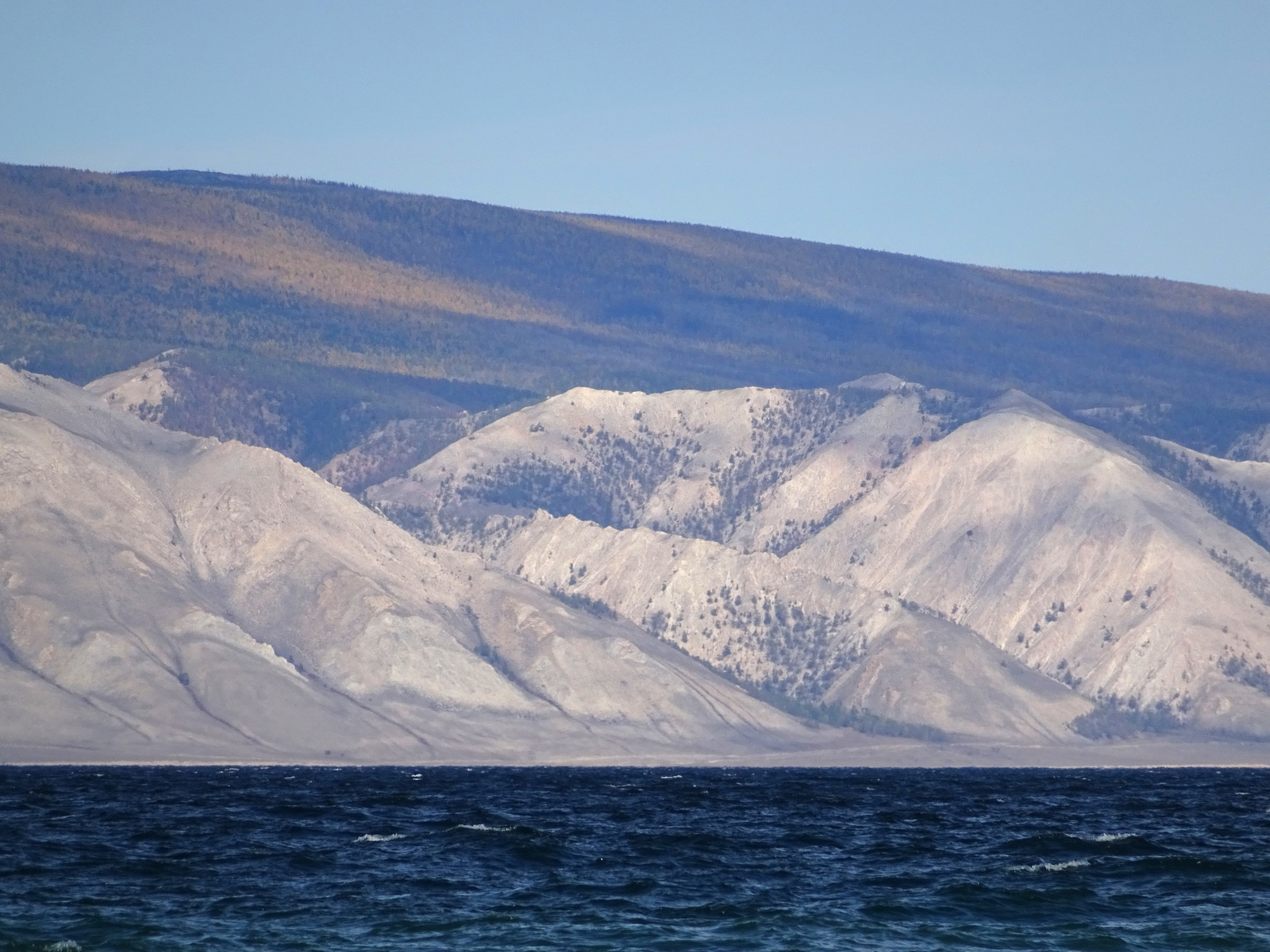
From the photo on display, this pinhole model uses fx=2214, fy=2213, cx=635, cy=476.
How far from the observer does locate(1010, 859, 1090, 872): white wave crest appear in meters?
84.0

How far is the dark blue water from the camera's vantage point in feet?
219

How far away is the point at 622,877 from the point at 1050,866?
16.9 meters

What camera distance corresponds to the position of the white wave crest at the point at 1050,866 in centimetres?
8400

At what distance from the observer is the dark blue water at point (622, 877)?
66688 mm

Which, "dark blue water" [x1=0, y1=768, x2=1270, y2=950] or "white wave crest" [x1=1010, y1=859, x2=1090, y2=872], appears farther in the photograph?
"white wave crest" [x1=1010, y1=859, x2=1090, y2=872]

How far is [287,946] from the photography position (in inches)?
2534

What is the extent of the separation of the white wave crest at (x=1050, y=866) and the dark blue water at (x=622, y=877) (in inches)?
12.7

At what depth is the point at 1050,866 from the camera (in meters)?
85.4

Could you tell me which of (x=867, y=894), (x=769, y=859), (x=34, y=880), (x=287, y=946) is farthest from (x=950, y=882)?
(x=34, y=880)

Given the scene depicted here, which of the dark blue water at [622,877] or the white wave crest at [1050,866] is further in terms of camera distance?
the white wave crest at [1050,866]

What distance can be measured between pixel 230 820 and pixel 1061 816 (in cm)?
4643

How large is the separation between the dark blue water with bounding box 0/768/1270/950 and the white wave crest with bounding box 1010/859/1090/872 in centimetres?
32

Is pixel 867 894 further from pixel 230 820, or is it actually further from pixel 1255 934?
pixel 230 820

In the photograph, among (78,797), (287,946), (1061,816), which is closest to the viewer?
(287,946)
